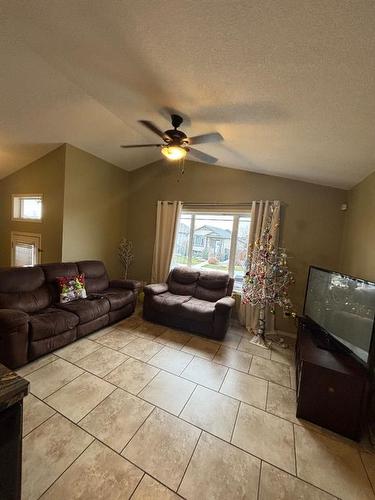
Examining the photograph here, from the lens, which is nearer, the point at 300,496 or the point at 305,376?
the point at 300,496

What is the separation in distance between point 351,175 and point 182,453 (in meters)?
3.19

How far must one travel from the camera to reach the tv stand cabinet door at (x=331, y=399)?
1.72 metres

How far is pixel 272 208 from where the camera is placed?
346 centimetres

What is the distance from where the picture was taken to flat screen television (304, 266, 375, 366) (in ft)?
5.67

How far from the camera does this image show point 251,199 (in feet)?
12.2

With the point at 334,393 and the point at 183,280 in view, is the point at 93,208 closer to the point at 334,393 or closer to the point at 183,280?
the point at 183,280

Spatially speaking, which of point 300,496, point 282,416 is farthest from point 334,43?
point 282,416

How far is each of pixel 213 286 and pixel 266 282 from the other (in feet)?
3.07

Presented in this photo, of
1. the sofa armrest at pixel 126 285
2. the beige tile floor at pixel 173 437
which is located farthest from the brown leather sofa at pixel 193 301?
the beige tile floor at pixel 173 437

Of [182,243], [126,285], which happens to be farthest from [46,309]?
[182,243]

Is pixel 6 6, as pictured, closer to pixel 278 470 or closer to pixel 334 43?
pixel 334 43

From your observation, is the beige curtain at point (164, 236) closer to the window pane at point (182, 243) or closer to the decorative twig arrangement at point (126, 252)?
the window pane at point (182, 243)

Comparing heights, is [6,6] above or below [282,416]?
above

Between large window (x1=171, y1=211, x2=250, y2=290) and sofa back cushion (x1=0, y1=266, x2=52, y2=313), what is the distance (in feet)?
7.35
